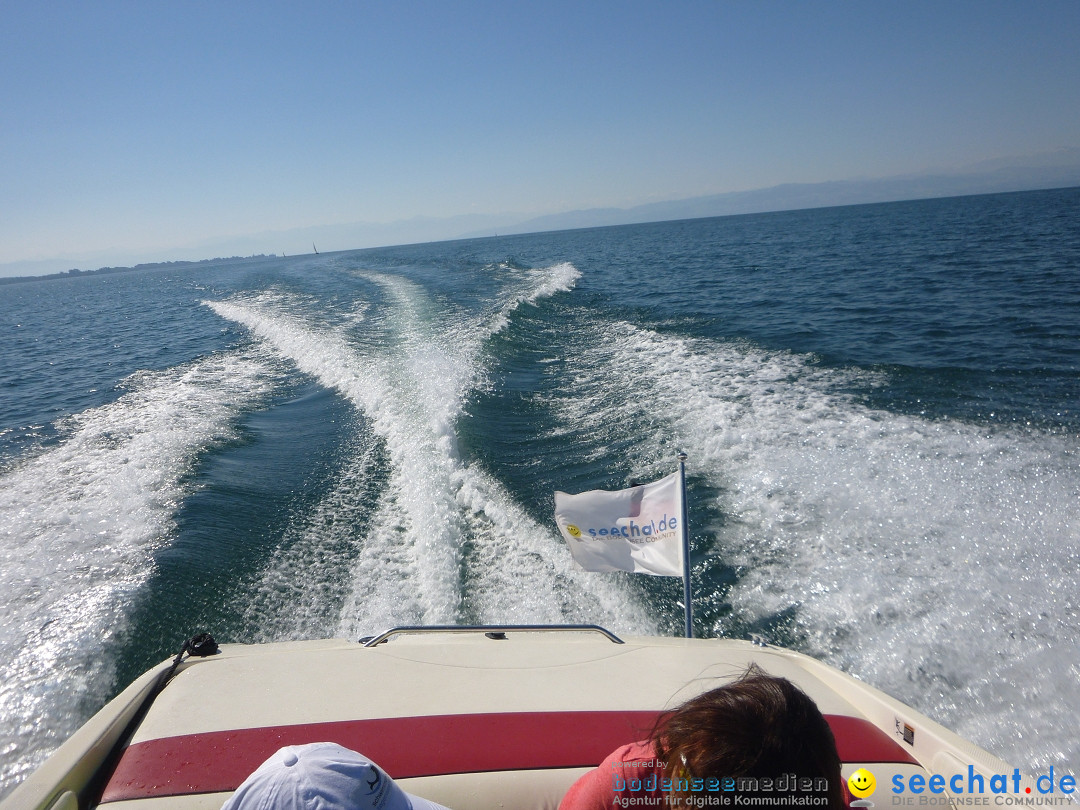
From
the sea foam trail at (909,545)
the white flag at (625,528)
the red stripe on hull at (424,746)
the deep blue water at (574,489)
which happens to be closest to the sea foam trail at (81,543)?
the deep blue water at (574,489)

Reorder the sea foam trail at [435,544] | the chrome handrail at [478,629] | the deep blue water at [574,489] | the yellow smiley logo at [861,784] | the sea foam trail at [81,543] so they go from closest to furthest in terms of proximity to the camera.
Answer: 1. the yellow smiley logo at [861,784]
2. the chrome handrail at [478,629]
3. the sea foam trail at [81,543]
4. the deep blue water at [574,489]
5. the sea foam trail at [435,544]

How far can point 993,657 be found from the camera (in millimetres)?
3770

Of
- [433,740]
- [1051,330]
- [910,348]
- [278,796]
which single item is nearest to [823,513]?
[433,740]

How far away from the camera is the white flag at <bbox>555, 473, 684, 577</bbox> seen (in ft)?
11.4

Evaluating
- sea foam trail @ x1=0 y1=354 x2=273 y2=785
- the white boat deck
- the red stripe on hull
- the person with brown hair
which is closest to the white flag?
the white boat deck

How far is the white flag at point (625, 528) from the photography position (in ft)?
11.4

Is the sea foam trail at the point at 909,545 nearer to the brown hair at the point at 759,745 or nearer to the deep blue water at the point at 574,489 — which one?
the deep blue water at the point at 574,489

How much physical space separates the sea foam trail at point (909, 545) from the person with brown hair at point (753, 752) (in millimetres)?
3239

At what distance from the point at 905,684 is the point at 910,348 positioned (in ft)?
28.5

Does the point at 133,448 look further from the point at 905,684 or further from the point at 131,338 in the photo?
the point at 131,338

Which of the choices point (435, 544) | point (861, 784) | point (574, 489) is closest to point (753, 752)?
point (861, 784)

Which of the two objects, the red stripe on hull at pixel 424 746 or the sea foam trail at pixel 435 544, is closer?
the red stripe on hull at pixel 424 746

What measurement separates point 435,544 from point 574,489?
Answer: 71.6 inches

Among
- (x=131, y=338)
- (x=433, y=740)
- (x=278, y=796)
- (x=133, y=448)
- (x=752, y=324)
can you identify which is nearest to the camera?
(x=278, y=796)
